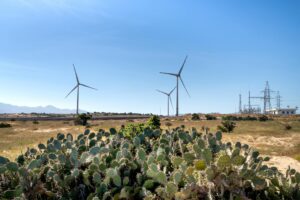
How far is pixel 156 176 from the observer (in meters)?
4.23

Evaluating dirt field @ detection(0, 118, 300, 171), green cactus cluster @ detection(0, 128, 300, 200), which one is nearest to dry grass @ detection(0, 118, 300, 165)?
dirt field @ detection(0, 118, 300, 171)

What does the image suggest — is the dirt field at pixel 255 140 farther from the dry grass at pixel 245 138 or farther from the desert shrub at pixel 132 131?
the desert shrub at pixel 132 131

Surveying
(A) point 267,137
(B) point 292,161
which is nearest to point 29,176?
(B) point 292,161

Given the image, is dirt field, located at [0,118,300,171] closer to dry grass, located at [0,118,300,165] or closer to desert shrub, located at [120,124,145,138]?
dry grass, located at [0,118,300,165]

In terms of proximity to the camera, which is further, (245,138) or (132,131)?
(245,138)

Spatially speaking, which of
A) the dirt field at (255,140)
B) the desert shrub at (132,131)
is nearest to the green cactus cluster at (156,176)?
the dirt field at (255,140)

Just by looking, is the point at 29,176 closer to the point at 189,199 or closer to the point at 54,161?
the point at 54,161

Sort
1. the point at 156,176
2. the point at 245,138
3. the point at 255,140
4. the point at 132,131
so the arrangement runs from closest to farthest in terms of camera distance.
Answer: the point at 156,176, the point at 132,131, the point at 255,140, the point at 245,138

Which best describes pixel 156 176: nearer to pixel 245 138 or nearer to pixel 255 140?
pixel 255 140

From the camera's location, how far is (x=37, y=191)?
16.7ft

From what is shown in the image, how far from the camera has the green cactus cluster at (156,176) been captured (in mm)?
3877

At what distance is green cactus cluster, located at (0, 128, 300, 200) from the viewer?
388cm

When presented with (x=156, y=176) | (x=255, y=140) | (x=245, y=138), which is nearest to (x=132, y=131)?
(x=156, y=176)

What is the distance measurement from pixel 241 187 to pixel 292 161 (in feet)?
56.1
